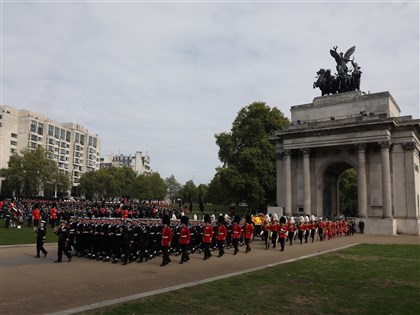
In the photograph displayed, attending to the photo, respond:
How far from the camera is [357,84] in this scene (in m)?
46.2

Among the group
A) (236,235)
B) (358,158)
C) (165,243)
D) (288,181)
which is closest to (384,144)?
(358,158)

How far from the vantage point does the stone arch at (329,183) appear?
45094 mm

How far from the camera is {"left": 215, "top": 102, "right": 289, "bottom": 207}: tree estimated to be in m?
51.9

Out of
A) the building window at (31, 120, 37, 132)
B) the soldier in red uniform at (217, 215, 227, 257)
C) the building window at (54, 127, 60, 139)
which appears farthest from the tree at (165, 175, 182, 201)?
the soldier in red uniform at (217, 215, 227, 257)

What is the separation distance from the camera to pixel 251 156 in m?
52.1

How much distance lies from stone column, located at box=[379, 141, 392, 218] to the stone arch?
370cm

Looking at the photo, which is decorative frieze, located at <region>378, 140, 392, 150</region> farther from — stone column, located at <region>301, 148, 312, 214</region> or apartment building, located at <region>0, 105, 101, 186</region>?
apartment building, located at <region>0, 105, 101, 186</region>

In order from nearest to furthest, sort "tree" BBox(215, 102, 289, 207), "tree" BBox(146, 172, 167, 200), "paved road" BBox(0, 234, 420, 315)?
"paved road" BBox(0, 234, 420, 315) < "tree" BBox(215, 102, 289, 207) < "tree" BBox(146, 172, 167, 200)

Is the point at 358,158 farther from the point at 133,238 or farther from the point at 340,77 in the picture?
the point at 133,238

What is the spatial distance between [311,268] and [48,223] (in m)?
27.6

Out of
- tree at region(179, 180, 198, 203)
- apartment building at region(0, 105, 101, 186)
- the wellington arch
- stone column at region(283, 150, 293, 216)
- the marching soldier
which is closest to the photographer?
the marching soldier

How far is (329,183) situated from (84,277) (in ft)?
135

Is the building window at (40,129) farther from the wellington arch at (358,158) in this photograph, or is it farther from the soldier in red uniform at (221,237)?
the soldier in red uniform at (221,237)

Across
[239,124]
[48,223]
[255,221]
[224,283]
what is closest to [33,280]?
[224,283]
